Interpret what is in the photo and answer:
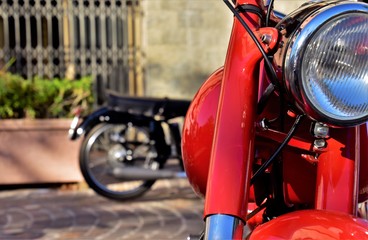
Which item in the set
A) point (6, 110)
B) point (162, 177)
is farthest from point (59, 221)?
point (6, 110)

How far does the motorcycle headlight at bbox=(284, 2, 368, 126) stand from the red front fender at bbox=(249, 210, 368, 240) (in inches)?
9.0

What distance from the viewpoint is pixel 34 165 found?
6395 mm

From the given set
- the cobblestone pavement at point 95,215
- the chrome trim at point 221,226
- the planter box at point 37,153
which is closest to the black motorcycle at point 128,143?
the cobblestone pavement at point 95,215

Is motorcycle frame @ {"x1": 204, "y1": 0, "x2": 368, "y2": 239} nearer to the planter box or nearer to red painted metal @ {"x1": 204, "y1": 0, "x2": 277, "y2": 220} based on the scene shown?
red painted metal @ {"x1": 204, "y1": 0, "x2": 277, "y2": 220}

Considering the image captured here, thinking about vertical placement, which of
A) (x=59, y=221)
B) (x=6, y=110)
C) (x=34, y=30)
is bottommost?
(x=59, y=221)

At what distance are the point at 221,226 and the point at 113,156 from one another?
448cm

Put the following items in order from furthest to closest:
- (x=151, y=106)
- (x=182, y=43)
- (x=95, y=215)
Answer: (x=182, y=43)
(x=151, y=106)
(x=95, y=215)

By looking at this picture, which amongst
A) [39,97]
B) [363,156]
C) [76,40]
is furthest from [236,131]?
[76,40]

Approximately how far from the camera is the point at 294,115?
175 cm

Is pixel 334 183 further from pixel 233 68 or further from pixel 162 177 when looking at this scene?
pixel 162 177

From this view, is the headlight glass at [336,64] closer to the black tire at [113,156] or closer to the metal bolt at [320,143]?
the metal bolt at [320,143]

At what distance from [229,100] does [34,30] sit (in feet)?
23.9

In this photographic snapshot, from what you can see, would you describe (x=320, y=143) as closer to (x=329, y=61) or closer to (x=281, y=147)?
(x=281, y=147)

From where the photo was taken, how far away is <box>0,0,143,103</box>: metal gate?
8.35 meters
